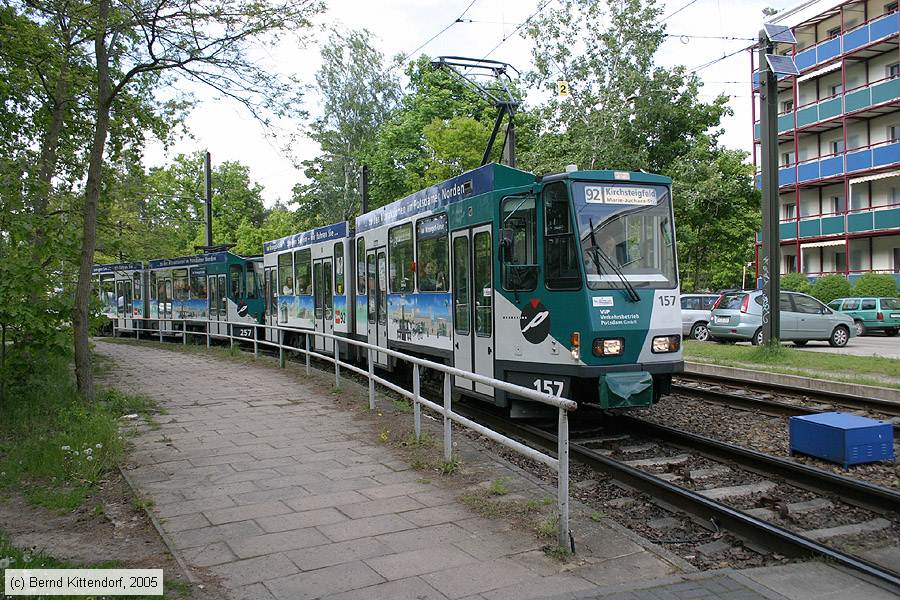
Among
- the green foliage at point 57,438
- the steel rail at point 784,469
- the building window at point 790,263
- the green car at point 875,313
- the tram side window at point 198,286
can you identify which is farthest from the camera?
the building window at point 790,263

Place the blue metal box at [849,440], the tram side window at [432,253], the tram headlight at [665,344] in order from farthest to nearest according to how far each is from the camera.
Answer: the tram side window at [432,253] → the tram headlight at [665,344] → the blue metal box at [849,440]

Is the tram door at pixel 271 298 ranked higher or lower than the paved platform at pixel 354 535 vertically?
higher

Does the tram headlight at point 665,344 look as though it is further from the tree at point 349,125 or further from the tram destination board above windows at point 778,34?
the tree at point 349,125

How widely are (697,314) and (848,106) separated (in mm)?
19689

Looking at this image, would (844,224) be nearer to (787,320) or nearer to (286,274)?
(787,320)

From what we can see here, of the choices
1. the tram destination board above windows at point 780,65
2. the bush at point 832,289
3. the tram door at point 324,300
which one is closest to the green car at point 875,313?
the bush at point 832,289

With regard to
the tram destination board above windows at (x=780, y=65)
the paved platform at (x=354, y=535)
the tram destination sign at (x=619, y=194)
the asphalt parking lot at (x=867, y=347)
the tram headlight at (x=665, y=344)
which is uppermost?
the tram destination board above windows at (x=780, y=65)

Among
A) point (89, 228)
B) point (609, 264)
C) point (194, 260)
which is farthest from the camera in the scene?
point (194, 260)

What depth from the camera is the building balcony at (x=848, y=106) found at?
34188mm

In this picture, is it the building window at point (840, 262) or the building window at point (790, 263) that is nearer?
the building window at point (840, 262)

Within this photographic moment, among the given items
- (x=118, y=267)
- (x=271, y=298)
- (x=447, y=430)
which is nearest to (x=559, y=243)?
(x=447, y=430)

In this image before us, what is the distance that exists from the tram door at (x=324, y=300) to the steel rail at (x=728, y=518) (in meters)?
Result: 9.81

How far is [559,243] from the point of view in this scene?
8547 mm

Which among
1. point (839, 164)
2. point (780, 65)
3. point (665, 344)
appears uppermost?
point (839, 164)
